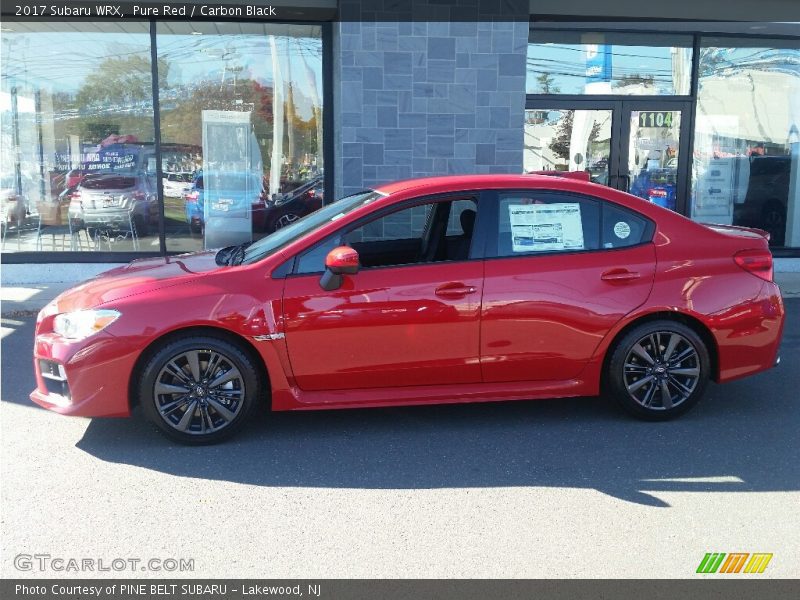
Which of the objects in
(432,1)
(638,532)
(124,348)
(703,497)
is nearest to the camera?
(638,532)

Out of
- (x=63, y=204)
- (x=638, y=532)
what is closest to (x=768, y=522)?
(x=638, y=532)

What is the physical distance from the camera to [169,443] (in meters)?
4.83

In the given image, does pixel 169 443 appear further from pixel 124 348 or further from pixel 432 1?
pixel 432 1

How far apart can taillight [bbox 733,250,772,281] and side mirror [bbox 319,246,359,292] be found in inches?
98.2

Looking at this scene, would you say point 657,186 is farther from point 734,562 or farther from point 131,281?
point 734,562

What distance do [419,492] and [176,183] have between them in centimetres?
742

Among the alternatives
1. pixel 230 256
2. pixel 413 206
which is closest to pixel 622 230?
pixel 413 206

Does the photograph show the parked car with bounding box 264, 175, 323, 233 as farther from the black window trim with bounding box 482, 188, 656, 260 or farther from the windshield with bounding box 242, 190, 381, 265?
the black window trim with bounding box 482, 188, 656, 260

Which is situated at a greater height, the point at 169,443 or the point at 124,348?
the point at 124,348

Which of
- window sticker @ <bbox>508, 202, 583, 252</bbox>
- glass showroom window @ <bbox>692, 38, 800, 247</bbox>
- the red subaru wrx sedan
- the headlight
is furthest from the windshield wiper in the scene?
glass showroom window @ <bbox>692, 38, 800, 247</bbox>

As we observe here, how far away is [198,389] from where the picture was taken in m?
4.70

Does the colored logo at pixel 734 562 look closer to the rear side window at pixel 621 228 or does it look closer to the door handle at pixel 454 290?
the door handle at pixel 454 290

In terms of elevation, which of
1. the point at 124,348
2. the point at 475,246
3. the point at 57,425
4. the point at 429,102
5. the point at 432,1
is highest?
the point at 432,1

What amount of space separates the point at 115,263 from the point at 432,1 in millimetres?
5212
